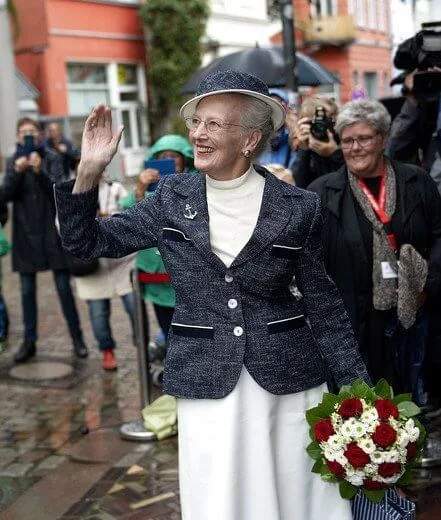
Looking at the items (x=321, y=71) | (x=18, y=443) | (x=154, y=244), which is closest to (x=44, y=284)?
(x=321, y=71)

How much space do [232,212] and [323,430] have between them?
800 millimetres

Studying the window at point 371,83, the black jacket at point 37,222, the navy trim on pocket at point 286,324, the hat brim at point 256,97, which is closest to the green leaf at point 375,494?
the navy trim on pocket at point 286,324

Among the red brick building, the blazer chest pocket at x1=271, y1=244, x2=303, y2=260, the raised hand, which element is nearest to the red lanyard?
the blazer chest pocket at x1=271, y1=244, x2=303, y2=260

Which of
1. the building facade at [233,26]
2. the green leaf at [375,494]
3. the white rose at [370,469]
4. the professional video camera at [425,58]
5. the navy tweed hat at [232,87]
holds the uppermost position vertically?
the building facade at [233,26]

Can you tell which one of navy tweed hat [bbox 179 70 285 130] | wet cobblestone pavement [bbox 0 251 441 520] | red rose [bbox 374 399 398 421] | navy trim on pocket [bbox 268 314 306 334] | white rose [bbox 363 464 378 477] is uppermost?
navy tweed hat [bbox 179 70 285 130]

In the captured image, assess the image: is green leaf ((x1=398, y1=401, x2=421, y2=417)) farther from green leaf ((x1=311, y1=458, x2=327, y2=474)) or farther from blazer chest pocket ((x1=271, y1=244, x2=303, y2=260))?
blazer chest pocket ((x1=271, y1=244, x2=303, y2=260))

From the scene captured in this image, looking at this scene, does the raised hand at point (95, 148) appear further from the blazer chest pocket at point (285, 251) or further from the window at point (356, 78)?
the window at point (356, 78)

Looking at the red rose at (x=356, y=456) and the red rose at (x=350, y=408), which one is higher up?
the red rose at (x=350, y=408)

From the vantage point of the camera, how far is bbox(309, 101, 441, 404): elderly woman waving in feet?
14.3

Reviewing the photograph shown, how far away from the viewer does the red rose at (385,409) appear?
2850 mm

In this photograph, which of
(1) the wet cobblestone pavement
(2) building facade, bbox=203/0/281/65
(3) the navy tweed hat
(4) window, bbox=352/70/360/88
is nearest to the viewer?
(3) the navy tweed hat

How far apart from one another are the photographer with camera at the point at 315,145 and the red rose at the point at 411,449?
258 centimetres

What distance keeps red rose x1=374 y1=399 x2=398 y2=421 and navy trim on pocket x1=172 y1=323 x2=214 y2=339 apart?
0.60 m

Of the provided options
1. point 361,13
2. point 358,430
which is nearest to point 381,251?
point 358,430
